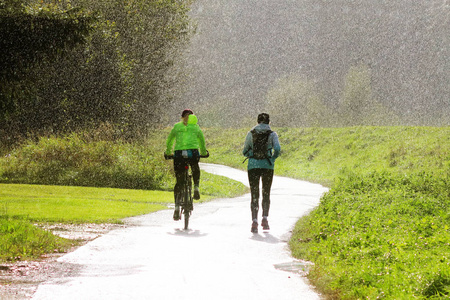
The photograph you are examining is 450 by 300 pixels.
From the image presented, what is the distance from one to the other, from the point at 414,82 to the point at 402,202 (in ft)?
318

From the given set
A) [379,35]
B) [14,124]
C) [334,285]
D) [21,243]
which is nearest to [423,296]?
[334,285]

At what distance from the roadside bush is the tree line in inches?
96.2

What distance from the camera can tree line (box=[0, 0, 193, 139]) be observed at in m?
16.6

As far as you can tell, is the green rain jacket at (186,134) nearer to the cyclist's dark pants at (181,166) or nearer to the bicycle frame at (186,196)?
the cyclist's dark pants at (181,166)

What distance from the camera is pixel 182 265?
302 inches

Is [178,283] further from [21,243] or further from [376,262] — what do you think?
[21,243]

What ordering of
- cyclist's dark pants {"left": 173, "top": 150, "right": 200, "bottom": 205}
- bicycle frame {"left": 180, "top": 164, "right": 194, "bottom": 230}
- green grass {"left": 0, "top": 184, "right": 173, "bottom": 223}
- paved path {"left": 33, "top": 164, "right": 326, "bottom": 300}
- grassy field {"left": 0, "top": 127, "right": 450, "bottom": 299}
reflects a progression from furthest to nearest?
green grass {"left": 0, "top": 184, "right": 173, "bottom": 223}, bicycle frame {"left": 180, "top": 164, "right": 194, "bottom": 230}, cyclist's dark pants {"left": 173, "top": 150, "right": 200, "bottom": 205}, paved path {"left": 33, "top": 164, "right": 326, "bottom": 300}, grassy field {"left": 0, "top": 127, "right": 450, "bottom": 299}

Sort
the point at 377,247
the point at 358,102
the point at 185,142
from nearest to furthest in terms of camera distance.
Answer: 1. the point at 377,247
2. the point at 185,142
3. the point at 358,102

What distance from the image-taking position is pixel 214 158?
5181 cm

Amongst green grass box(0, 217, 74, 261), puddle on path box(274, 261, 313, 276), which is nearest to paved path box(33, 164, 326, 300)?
puddle on path box(274, 261, 313, 276)

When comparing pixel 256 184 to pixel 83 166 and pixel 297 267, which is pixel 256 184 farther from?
pixel 83 166

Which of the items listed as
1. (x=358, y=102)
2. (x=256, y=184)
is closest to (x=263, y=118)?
(x=256, y=184)

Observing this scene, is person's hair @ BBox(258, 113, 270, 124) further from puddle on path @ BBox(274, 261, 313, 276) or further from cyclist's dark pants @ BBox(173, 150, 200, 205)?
puddle on path @ BBox(274, 261, 313, 276)

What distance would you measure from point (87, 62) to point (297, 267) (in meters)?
25.0
